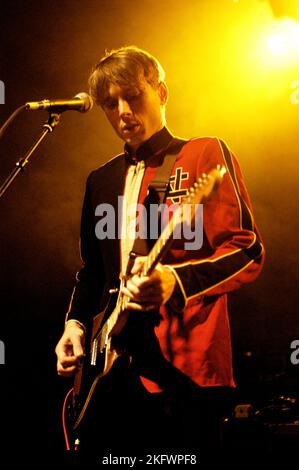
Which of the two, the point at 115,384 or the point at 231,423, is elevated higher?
→ the point at 115,384

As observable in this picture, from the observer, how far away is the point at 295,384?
9.34ft

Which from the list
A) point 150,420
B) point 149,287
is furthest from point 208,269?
point 150,420

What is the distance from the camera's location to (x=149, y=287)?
121cm

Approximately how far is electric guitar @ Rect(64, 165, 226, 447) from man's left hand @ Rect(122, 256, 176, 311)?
0.9 inches

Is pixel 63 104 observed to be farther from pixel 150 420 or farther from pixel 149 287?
pixel 150 420

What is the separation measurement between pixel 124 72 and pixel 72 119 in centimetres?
121

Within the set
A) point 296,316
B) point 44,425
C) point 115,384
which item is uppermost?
point 296,316

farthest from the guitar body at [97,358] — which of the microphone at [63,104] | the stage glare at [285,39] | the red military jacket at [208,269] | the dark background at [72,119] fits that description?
the stage glare at [285,39]

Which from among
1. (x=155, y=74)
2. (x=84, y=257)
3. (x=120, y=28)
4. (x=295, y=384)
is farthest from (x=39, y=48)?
(x=295, y=384)

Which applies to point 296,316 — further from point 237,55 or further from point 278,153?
point 237,55

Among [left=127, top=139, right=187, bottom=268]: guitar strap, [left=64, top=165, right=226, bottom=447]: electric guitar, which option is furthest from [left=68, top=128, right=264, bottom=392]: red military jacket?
[left=64, top=165, right=226, bottom=447]: electric guitar

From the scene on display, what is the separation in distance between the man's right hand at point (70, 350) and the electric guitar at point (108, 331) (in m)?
0.03

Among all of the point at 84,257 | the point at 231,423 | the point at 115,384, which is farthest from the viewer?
the point at 231,423

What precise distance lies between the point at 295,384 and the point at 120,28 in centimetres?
234
